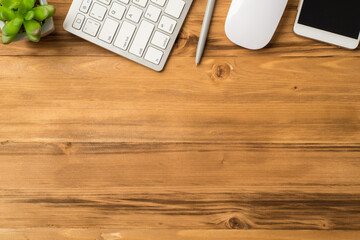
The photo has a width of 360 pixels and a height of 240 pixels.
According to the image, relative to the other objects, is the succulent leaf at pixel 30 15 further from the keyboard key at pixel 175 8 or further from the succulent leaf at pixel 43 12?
the keyboard key at pixel 175 8

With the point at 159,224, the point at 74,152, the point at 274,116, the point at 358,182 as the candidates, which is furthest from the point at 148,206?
the point at 358,182

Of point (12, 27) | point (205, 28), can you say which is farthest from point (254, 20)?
point (12, 27)

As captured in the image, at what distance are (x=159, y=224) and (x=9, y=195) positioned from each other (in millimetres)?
289

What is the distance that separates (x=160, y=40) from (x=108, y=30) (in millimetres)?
97

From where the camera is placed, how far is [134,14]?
652 mm

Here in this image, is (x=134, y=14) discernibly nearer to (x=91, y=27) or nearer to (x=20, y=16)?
(x=91, y=27)

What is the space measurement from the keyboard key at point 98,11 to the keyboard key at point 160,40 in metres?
0.10

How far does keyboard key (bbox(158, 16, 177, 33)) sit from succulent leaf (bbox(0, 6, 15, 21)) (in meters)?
0.25

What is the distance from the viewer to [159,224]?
66 cm

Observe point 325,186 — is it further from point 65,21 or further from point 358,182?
point 65,21

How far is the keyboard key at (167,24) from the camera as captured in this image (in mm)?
653

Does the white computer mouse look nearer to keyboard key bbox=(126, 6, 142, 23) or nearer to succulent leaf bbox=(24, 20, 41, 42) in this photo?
keyboard key bbox=(126, 6, 142, 23)

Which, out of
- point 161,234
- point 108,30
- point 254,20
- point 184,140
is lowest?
point 161,234

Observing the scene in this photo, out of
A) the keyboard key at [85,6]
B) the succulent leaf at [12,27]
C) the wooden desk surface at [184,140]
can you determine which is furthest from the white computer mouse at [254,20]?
the succulent leaf at [12,27]
